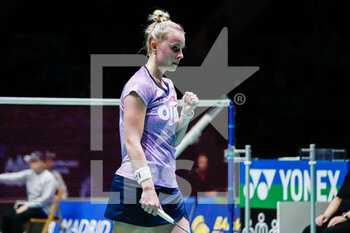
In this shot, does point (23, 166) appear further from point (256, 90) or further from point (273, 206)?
point (256, 90)

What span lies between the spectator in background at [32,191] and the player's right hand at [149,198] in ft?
10.2

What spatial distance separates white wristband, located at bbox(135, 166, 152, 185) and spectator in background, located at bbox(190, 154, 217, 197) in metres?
3.35

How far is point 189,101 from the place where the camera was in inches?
142

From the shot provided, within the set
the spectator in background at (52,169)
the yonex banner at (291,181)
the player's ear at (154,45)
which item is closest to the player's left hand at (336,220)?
the yonex banner at (291,181)

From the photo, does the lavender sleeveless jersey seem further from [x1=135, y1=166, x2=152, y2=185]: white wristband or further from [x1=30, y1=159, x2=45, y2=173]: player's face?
[x1=30, y1=159, x2=45, y2=173]: player's face

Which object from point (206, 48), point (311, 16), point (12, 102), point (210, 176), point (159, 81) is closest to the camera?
point (159, 81)

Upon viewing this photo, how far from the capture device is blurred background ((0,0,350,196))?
15133mm

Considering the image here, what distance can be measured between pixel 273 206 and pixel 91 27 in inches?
394

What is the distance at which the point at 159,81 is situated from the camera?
11.7ft

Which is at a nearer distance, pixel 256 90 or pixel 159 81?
pixel 159 81

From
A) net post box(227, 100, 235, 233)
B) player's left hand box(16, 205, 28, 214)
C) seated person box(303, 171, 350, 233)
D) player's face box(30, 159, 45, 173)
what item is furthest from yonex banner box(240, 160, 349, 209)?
player's left hand box(16, 205, 28, 214)

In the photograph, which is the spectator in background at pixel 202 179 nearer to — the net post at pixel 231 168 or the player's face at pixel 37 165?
the net post at pixel 231 168

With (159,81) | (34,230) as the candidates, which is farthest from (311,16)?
(159,81)

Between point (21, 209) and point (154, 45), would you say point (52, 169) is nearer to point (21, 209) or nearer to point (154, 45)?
point (21, 209)
